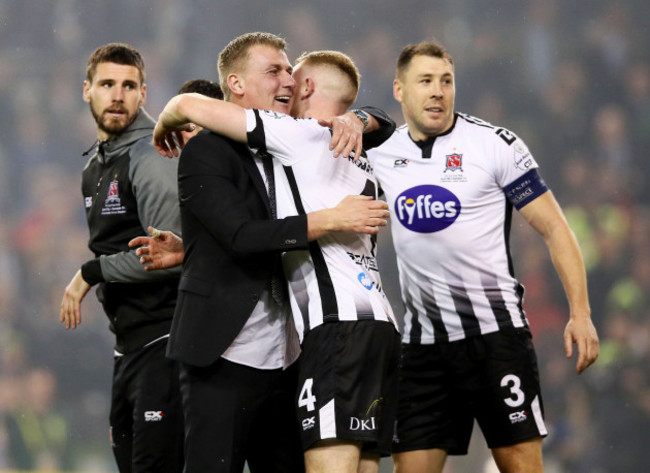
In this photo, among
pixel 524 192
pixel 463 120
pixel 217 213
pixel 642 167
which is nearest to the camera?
pixel 217 213

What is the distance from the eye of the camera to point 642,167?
7.37 meters

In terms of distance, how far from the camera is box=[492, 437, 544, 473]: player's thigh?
147 inches

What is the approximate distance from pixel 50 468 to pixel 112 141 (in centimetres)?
444

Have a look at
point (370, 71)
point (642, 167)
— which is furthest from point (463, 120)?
point (370, 71)

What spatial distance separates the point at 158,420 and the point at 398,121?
5093 mm

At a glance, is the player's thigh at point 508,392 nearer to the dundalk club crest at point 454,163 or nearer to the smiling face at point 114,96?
the dundalk club crest at point 454,163

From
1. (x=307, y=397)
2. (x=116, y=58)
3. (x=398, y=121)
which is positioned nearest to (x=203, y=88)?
(x=116, y=58)

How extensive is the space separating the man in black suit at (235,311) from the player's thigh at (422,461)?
3.64 feet

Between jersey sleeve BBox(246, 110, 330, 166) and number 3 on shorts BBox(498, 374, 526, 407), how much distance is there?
1.51 meters

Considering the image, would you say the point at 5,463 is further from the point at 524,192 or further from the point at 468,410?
the point at 524,192

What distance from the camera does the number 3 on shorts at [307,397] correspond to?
8.83ft

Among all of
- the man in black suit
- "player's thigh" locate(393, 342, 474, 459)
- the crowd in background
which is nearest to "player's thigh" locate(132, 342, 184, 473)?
the man in black suit

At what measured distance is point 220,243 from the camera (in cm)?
278

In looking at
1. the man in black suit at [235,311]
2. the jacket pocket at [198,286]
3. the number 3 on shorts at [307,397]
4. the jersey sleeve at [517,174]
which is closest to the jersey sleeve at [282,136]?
the man in black suit at [235,311]
